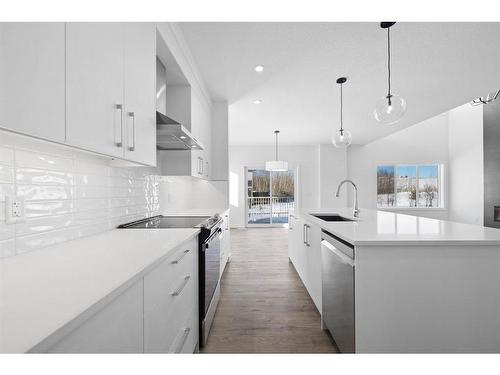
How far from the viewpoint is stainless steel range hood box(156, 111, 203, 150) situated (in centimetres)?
193

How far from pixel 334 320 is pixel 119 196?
1.80 m

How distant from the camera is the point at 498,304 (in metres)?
1.42

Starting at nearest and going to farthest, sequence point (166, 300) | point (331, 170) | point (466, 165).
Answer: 1. point (166, 300)
2. point (466, 165)
3. point (331, 170)

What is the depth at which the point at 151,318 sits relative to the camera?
3.30ft

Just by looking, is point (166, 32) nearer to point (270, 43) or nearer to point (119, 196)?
point (270, 43)

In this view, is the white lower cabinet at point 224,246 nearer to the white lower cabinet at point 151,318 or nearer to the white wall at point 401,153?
the white lower cabinet at point 151,318

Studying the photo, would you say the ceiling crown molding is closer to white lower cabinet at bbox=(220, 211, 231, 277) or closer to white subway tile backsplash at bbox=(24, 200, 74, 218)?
white subway tile backsplash at bbox=(24, 200, 74, 218)

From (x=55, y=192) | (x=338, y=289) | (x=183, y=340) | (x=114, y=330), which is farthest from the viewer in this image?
(x=338, y=289)

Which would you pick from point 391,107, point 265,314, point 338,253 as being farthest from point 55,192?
point 391,107

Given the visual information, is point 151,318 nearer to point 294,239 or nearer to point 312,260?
point 312,260

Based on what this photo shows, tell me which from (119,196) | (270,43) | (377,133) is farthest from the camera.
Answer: (377,133)

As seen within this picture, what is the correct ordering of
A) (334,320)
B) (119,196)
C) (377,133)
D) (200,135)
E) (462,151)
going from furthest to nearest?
(462,151), (377,133), (200,135), (119,196), (334,320)

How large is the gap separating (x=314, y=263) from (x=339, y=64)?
2178 mm
